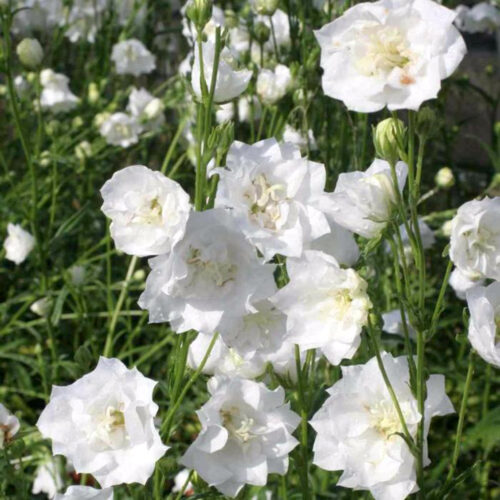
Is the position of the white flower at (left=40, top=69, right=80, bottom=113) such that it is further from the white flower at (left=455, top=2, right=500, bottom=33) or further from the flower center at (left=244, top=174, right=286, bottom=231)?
the flower center at (left=244, top=174, right=286, bottom=231)

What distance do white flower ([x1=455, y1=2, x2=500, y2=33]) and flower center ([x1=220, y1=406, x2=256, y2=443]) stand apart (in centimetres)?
189

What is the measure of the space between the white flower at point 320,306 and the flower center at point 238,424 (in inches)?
4.7

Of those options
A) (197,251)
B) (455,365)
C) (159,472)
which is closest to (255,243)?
(197,251)

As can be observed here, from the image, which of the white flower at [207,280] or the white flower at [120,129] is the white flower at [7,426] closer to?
the white flower at [207,280]

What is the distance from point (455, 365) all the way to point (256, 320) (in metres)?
1.20

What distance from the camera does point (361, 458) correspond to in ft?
3.12

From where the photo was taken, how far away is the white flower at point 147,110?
93.3 inches

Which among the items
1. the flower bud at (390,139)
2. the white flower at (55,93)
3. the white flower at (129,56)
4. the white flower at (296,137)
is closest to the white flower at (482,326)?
the flower bud at (390,139)

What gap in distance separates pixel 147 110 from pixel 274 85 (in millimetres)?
830

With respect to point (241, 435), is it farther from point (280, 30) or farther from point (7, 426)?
point (280, 30)

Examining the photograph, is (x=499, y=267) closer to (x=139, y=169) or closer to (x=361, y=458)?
(x=361, y=458)

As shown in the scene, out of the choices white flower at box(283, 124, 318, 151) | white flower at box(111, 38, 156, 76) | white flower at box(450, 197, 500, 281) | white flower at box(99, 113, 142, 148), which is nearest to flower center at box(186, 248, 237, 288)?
white flower at box(450, 197, 500, 281)

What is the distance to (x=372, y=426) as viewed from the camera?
0.96 meters

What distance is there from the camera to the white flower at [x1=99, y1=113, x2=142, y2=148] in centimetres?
234
